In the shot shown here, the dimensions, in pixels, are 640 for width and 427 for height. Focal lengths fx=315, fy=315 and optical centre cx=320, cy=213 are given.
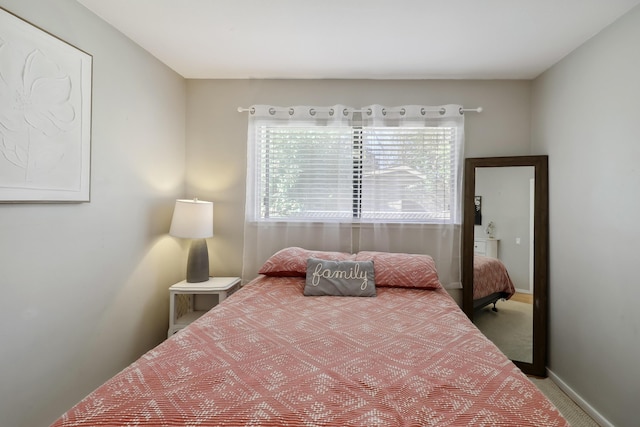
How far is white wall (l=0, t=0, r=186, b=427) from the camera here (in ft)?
5.20

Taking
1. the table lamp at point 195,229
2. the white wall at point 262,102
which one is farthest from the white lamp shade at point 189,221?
the white wall at point 262,102

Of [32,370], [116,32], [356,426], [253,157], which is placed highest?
[116,32]

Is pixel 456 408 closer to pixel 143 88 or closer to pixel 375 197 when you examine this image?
pixel 375 197

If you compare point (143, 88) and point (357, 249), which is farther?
point (357, 249)

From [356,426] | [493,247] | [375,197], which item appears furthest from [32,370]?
[493,247]

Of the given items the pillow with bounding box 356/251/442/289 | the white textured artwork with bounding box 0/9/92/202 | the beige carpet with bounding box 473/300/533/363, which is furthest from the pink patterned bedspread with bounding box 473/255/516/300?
the white textured artwork with bounding box 0/9/92/202

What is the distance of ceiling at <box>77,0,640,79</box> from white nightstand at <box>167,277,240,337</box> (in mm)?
1885

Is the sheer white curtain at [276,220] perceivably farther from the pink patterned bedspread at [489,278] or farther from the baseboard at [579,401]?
the baseboard at [579,401]

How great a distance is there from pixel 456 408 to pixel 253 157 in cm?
250

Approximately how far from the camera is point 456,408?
1014 mm

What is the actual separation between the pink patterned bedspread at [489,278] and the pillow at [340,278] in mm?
1073

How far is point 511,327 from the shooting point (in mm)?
2684

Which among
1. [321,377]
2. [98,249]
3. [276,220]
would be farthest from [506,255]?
[98,249]

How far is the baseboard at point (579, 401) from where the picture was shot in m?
2.00
